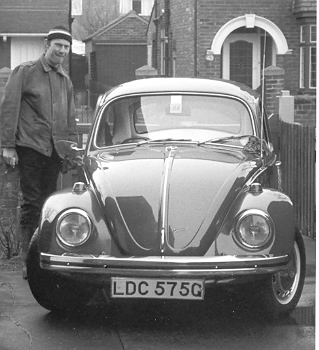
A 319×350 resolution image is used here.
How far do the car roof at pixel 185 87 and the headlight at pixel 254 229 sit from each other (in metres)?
1.73

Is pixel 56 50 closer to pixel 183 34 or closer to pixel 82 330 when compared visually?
pixel 82 330

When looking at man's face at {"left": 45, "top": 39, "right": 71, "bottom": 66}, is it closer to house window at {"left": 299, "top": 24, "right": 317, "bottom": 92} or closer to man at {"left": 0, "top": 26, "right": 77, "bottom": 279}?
man at {"left": 0, "top": 26, "right": 77, "bottom": 279}

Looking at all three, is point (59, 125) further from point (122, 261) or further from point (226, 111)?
point (122, 261)

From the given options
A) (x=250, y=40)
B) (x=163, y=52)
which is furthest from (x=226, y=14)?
(x=163, y=52)

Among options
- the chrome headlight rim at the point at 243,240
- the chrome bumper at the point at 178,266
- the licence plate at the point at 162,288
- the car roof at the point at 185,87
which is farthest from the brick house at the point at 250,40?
the licence plate at the point at 162,288

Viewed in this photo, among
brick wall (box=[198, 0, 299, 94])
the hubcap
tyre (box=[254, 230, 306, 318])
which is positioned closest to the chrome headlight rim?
tyre (box=[254, 230, 306, 318])

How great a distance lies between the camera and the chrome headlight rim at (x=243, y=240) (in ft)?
19.0

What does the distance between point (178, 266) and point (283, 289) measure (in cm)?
97

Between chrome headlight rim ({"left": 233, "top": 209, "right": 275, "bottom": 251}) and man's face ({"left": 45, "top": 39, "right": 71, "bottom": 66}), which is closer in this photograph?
chrome headlight rim ({"left": 233, "top": 209, "right": 275, "bottom": 251})

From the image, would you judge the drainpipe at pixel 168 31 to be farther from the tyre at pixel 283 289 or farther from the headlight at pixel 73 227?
the headlight at pixel 73 227

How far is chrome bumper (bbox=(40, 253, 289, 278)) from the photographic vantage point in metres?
5.65

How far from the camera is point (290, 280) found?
6363mm

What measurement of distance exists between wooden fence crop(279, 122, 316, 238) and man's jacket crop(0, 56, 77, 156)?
2.67 metres

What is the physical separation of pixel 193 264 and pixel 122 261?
409mm
